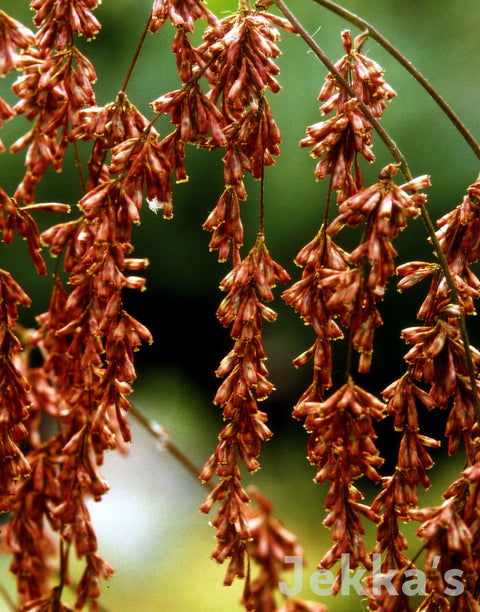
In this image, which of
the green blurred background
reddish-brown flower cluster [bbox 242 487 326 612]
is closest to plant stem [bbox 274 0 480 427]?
reddish-brown flower cluster [bbox 242 487 326 612]

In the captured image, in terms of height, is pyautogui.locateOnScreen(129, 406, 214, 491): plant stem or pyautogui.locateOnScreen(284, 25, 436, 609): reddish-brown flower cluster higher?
pyautogui.locateOnScreen(284, 25, 436, 609): reddish-brown flower cluster

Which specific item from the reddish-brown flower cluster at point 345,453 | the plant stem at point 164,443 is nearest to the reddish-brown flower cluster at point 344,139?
the reddish-brown flower cluster at point 345,453

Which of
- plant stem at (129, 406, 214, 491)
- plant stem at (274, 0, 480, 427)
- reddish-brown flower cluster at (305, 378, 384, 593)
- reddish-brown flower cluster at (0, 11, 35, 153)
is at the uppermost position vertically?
reddish-brown flower cluster at (0, 11, 35, 153)

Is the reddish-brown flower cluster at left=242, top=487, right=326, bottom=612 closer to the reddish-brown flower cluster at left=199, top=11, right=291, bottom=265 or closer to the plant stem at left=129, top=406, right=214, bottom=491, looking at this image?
the reddish-brown flower cluster at left=199, top=11, right=291, bottom=265

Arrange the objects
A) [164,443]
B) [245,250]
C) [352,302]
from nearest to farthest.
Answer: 1. [352,302]
2. [164,443]
3. [245,250]

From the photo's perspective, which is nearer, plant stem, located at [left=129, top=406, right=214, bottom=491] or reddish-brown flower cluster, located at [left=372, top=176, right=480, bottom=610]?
reddish-brown flower cluster, located at [left=372, top=176, right=480, bottom=610]

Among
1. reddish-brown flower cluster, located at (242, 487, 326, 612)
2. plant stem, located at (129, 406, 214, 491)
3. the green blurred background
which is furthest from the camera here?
the green blurred background

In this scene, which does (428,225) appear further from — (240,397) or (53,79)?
(53,79)

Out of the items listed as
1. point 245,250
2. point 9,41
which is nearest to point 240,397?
point 9,41

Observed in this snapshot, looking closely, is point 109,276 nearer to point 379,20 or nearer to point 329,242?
point 329,242

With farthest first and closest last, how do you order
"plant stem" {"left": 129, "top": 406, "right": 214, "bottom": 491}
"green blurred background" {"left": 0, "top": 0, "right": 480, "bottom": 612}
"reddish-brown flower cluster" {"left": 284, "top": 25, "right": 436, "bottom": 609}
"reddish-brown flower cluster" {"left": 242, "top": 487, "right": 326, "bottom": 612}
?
"green blurred background" {"left": 0, "top": 0, "right": 480, "bottom": 612}, "plant stem" {"left": 129, "top": 406, "right": 214, "bottom": 491}, "reddish-brown flower cluster" {"left": 284, "top": 25, "right": 436, "bottom": 609}, "reddish-brown flower cluster" {"left": 242, "top": 487, "right": 326, "bottom": 612}
